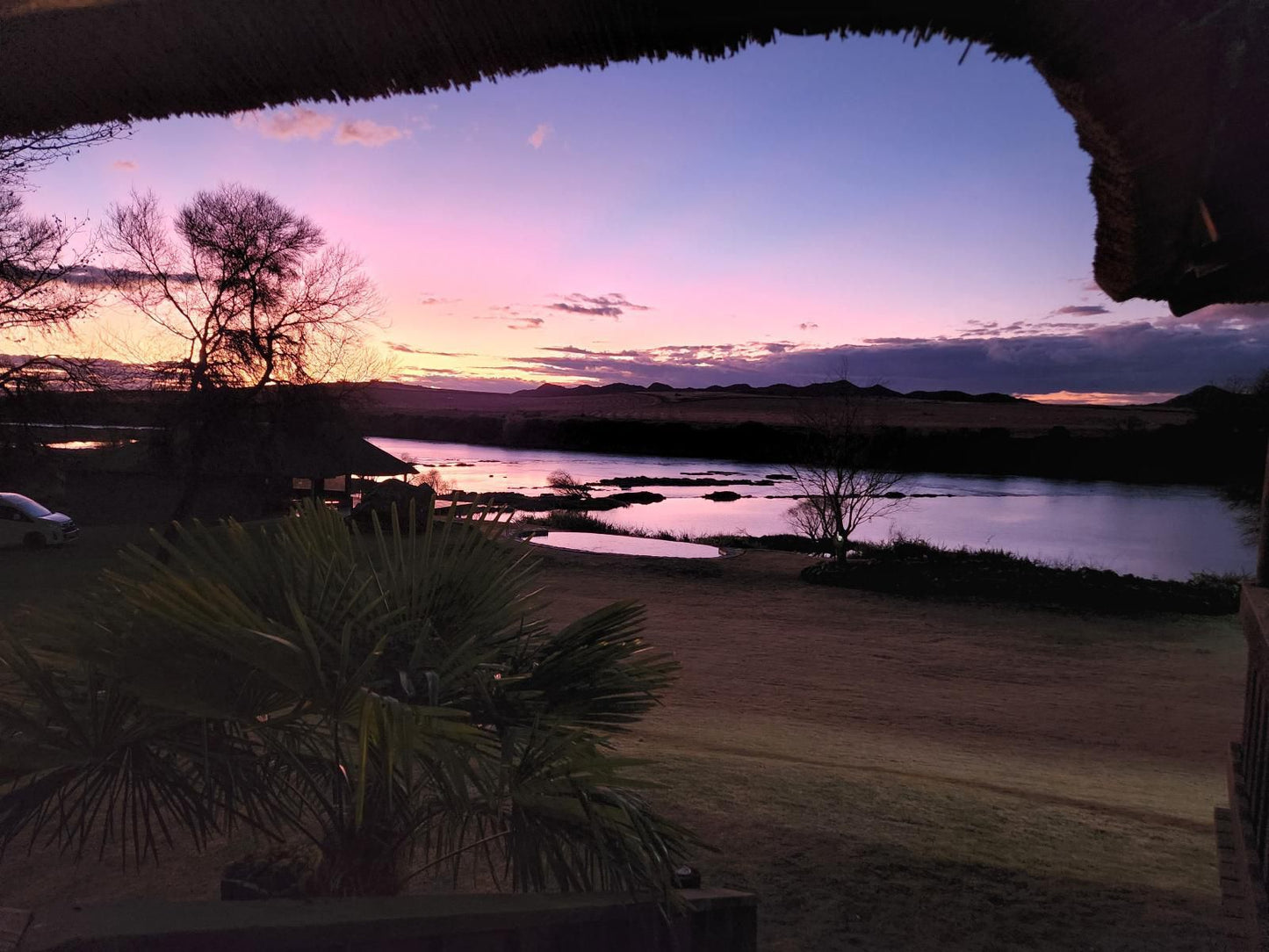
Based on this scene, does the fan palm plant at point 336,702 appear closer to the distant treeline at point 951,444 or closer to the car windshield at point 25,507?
the car windshield at point 25,507

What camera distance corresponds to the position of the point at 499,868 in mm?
3500

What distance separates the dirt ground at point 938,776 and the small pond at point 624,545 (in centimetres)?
892

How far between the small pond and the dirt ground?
892 centimetres

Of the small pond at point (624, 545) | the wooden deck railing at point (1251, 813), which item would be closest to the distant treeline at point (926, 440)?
the small pond at point (624, 545)

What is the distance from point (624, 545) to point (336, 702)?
24.4 metres

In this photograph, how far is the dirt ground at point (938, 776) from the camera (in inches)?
130

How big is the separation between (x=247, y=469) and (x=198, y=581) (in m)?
27.0

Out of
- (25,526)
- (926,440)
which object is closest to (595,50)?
(25,526)

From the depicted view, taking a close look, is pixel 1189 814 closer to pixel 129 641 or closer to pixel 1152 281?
pixel 1152 281

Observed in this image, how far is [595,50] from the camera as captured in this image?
2.06m

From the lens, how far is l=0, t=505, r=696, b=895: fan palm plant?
206cm

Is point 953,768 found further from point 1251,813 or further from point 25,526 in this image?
point 25,526

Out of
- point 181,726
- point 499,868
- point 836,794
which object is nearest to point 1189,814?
point 836,794

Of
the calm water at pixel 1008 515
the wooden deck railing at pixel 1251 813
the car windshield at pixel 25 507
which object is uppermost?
the wooden deck railing at pixel 1251 813
